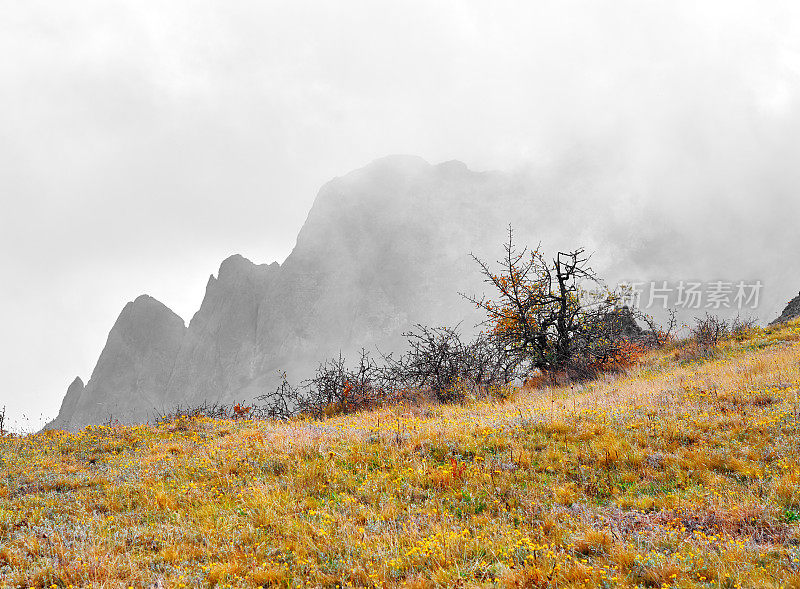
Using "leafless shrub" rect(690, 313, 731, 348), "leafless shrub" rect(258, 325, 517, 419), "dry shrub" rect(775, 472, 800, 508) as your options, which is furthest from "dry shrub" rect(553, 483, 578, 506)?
"leafless shrub" rect(690, 313, 731, 348)

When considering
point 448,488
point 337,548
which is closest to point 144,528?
point 337,548

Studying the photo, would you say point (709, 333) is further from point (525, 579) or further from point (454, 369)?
point (525, 579)

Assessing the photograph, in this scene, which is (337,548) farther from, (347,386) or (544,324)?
(544,324)

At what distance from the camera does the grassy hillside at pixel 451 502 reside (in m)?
5.05

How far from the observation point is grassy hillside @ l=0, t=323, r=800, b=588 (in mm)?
5047

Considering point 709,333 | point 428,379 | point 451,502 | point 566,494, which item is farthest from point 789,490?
point 709,333

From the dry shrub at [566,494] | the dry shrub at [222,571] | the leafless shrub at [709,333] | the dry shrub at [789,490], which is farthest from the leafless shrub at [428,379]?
the dry shrub at [222,571]

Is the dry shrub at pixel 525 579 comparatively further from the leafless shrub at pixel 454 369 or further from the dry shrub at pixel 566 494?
the leafless shrub at pixel 454 369

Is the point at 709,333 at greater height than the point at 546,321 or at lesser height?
lesser

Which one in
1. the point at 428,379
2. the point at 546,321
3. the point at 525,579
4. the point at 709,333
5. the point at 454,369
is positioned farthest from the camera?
the point at 709,333

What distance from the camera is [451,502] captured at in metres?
7.03

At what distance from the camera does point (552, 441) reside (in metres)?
9.06

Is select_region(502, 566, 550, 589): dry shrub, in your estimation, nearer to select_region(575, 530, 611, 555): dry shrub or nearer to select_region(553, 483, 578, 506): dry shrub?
select_region(575, 530, 611, 555): dry shrub

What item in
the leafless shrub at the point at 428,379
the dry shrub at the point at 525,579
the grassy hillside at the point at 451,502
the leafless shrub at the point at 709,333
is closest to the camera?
the dry shrub at the point at 525,579
